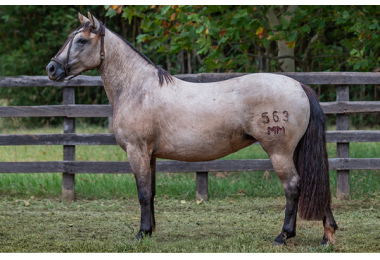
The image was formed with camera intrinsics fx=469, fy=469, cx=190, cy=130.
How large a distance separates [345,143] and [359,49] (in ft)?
5.66

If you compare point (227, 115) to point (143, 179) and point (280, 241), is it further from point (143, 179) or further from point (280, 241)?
point (280, 241)

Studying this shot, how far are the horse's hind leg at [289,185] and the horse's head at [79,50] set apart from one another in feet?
6.43

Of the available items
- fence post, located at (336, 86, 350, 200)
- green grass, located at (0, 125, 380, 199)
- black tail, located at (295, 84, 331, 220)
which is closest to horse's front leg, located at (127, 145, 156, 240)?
black tail, located at (295, 84, 331, 220)

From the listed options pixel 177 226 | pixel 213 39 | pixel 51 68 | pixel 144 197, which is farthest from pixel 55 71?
pixel 213 39

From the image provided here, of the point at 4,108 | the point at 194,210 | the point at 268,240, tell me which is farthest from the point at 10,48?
the point at 268,240

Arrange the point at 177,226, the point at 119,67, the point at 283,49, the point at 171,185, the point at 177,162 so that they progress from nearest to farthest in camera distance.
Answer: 1. the point at 119,67
2. the point at 177,226
3. the point at 177,162
4. the point at 171,185
5. the point at 283,49

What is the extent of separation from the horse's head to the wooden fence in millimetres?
1891

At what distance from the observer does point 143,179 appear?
14.1ft

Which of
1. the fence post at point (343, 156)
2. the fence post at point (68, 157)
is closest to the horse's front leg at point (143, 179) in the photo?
the fence post at point (68, 157)

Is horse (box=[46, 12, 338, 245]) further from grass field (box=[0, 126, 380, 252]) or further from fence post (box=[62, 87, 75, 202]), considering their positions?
fence post (box=[62, 87, 75, 202])

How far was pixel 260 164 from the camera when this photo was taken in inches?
245

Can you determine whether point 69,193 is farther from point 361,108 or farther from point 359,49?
point 359,49

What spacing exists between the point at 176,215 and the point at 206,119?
179 centimetres

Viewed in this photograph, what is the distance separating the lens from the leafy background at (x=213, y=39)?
678cm
